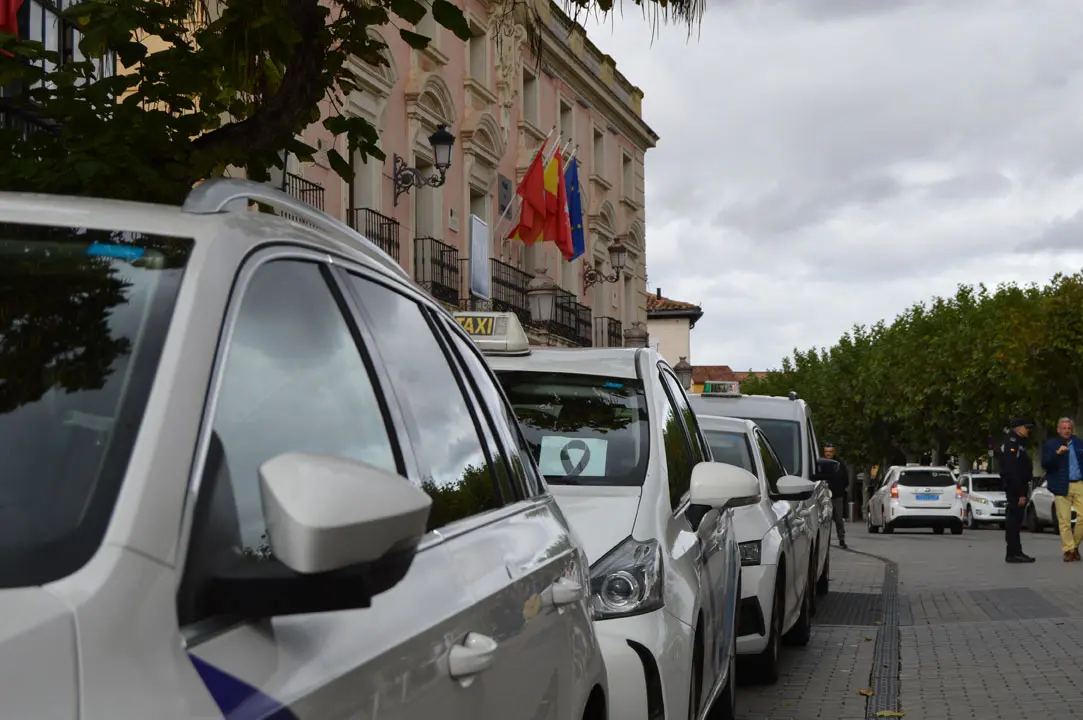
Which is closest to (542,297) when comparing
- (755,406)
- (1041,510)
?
(755,406)

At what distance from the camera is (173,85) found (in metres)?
8.49

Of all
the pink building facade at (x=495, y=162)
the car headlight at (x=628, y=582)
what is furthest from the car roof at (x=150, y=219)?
the pink building facade at (x=495, y=162)

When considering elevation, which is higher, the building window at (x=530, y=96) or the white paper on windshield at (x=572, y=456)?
the building window at (x=530, y=96)

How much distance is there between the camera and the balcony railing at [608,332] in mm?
44344

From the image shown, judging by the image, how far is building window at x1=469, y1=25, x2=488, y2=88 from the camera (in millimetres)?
34906

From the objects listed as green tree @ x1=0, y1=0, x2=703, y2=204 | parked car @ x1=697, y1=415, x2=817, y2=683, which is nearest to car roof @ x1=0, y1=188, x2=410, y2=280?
green tree @ x1=0, y1=0, x2=703, y2=204

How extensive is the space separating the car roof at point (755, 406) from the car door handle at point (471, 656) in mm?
14603

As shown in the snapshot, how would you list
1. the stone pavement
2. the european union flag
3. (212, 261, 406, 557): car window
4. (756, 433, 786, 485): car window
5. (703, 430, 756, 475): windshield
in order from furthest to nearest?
the european union flag, (756, 433, 786, 485): car window, (703, 430, 756, 475): windshield, the stone pavement, (212, 261, 406, 557): car window

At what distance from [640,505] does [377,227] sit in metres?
22.0

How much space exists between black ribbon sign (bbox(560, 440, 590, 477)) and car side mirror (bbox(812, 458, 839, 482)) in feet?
29.2

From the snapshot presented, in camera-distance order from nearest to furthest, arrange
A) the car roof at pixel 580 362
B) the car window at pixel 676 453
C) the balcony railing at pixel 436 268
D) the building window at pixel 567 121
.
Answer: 1. the car window at pixel 676 453
2. the car roof at pixel 580 362
3. the balcony railing at pixel 436 268
4. the building window at pixel 567 121

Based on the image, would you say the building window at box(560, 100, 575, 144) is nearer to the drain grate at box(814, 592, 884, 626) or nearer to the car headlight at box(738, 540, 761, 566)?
the drain grate at box(814, 592, 884, 626)

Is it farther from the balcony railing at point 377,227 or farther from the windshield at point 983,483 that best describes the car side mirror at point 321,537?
the windshield at point 983,483

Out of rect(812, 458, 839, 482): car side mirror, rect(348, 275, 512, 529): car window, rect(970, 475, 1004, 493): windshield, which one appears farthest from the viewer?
rect(970, 475, 1004, 493): windshield
